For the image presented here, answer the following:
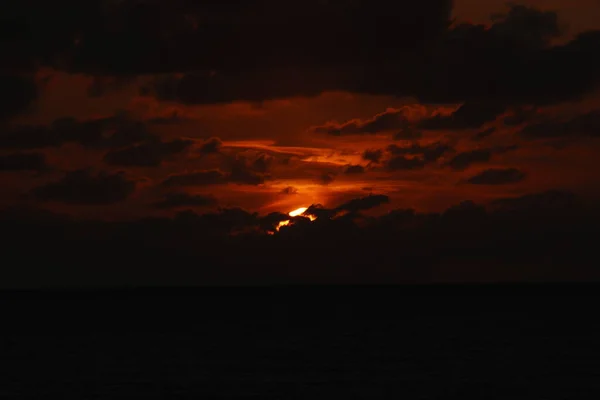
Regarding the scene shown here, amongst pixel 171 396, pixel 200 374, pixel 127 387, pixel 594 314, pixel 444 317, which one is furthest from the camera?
pixel 594 314

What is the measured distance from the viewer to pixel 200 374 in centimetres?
7475

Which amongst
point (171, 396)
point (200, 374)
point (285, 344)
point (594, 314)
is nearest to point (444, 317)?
point (594, 314)

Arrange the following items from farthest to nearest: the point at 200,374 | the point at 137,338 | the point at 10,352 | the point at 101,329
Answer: the point at 101,329
the point at 137,338
the point at 10,352
the point at 200,374

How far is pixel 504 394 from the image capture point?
64.5 metres

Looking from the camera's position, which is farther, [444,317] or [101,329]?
[444,317]

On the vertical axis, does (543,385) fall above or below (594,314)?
below

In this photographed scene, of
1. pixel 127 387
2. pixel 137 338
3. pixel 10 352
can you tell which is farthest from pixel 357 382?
pixel 137 338

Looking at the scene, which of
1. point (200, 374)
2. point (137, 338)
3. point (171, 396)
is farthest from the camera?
point (137, 338)

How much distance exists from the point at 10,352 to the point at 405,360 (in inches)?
1461

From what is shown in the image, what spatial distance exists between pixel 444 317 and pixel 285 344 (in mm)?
66529

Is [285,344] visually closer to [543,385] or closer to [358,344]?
[358,344]

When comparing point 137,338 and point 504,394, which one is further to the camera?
point 137,338

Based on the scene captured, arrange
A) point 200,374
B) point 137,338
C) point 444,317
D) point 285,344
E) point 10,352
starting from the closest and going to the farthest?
point 200,374, point 10,352, point 285,344, point 137,338, point 444,317

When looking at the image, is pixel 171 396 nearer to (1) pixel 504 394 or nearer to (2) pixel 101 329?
(1) pixel 504 394
